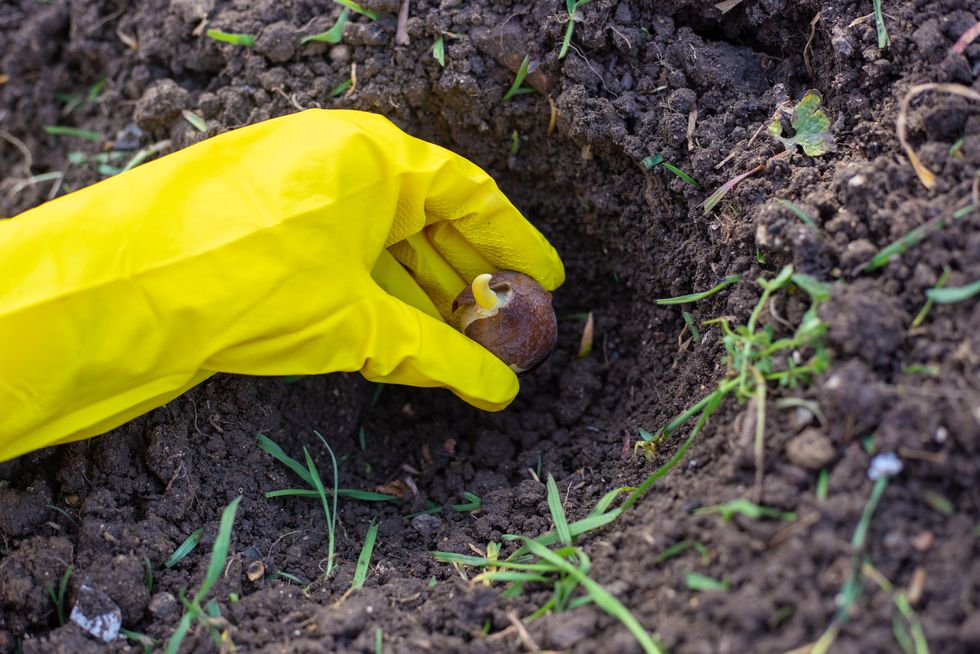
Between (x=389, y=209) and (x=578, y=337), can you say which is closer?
(x=389, y=209)

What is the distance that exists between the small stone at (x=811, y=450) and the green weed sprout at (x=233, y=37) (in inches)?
82.5

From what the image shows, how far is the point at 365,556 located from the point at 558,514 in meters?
0.51

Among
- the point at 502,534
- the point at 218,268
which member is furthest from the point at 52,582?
the point at 502,534

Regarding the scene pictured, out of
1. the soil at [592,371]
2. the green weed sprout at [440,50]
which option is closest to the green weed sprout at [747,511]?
the soil at [592,371]

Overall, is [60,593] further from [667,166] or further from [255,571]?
[667,166]

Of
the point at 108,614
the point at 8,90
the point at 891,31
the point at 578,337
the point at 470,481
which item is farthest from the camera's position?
the point at 8,90

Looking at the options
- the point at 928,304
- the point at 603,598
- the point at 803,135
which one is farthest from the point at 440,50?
the point at 603,598

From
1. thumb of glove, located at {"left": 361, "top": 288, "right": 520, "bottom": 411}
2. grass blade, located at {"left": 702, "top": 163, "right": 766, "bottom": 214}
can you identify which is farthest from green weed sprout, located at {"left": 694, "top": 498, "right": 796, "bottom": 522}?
grass blade, located at {"left": 702, "top": 163, "right": 766, "bottom": 214}

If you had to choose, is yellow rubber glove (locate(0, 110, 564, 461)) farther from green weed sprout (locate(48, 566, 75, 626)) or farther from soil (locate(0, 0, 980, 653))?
green weed sprout (locate(48, 566, 75, 626))

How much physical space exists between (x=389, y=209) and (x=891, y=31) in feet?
4.42

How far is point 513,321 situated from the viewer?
7.70ft

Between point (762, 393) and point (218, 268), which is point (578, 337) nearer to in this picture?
point (762, 393)

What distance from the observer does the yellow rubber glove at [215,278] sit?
74.9 inches

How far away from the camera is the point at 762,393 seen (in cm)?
176
